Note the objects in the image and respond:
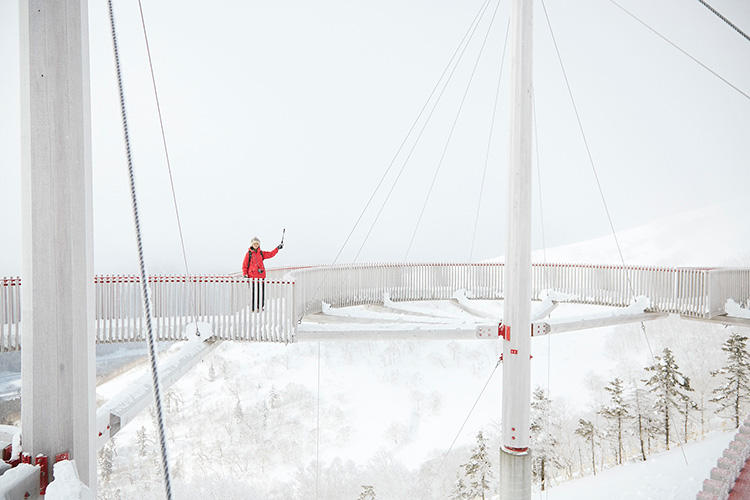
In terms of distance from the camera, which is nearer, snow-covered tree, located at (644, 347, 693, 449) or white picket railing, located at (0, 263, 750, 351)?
white picket railing, located at (0, 263, 750, 351)

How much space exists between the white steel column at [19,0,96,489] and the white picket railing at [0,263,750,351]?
7.22 metres

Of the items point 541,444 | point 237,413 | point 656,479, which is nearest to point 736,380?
point 541,444

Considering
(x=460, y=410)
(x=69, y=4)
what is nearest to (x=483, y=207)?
(x=460, y=410)

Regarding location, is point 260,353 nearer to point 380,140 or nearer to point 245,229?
point 245,229

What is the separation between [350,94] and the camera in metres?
26.0

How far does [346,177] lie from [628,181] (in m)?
15.2

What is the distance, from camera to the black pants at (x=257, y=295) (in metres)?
10.1

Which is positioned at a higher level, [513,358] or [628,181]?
[628,181]

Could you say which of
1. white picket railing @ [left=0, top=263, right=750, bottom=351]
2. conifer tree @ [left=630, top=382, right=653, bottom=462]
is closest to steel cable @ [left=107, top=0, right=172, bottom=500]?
white picket railing @ [left=0, top=263, right=750, bottom=351]

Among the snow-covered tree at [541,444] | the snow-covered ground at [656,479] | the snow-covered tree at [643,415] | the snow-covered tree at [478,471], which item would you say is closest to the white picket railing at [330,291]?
the snow-covered ground at [656,479]

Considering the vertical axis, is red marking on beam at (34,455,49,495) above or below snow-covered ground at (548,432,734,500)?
above

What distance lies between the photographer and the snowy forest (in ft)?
70.9

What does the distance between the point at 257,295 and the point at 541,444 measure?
16.6 m

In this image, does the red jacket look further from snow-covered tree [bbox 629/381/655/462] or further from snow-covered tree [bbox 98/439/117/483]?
snow-covered tree [bbox 629/381/655/462]
